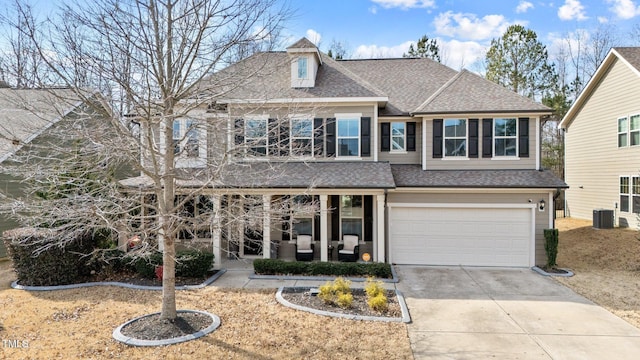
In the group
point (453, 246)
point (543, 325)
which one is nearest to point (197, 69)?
point (543, 325)

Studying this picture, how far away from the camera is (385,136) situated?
1427cm

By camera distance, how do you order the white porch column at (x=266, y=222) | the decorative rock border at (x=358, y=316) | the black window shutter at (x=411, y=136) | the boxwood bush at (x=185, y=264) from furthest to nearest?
the black window shutter at (x=411, y=136) → the boxwood bush at (x=185, y=264) → the white porch column at (x=266, y=222) → the decorative rock border at (x=358, y=316)

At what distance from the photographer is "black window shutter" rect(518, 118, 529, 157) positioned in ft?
42.9

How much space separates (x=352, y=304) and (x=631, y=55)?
17.1 m

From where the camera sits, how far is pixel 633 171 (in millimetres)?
15500

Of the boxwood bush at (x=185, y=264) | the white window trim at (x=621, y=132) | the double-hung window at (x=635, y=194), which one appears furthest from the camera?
the white window trim at (x=621, y=132)

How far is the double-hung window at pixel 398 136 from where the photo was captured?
46.8ft

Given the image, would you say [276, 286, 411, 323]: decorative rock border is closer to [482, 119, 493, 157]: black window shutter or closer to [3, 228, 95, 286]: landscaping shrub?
[3, 228, 95, 286]: landscaping shrub

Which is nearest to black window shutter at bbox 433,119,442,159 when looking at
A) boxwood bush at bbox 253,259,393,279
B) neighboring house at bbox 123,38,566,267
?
neighboring house at bbox 123,38,566,267

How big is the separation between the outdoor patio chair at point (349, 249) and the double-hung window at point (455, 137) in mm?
4619

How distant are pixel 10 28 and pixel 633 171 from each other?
67.3 feet

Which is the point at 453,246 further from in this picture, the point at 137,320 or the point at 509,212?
the point at 137,320

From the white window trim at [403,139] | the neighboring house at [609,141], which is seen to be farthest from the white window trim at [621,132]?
the white window trim at [403,139]

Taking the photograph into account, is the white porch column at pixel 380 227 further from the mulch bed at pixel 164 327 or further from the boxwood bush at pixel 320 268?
the mulch bed at pixel 164 327
